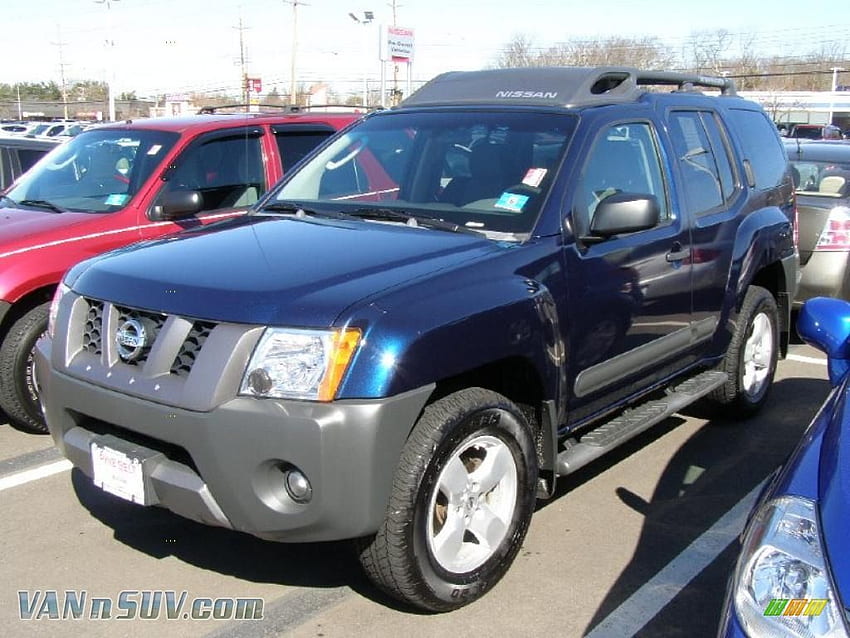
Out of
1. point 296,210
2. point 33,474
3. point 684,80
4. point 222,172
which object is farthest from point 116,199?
point 684,80

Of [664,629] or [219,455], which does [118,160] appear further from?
[664,629]

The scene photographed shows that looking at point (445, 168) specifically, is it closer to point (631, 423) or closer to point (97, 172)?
point (631, 423)

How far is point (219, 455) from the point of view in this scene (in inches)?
118

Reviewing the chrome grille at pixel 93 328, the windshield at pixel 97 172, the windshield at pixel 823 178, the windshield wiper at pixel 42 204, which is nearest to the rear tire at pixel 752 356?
the windshield at pixel 823 178

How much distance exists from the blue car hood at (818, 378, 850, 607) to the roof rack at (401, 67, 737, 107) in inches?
94.8

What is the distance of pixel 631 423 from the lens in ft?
14.5

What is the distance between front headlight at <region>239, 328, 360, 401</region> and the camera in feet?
9.66

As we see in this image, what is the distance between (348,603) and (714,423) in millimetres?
3165

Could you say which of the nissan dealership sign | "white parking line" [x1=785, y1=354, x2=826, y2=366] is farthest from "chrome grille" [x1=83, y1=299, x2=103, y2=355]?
the nissan dealership sign

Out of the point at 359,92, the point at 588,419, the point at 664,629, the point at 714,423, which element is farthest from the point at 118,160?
the point at 359,92

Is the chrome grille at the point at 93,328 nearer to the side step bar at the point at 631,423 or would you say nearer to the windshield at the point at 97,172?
the side step bar at the point at 631,423

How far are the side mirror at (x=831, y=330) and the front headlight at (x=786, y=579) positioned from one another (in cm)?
96

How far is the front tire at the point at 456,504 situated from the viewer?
10.2 feet

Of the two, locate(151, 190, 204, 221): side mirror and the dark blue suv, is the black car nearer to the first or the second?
locate(151, 190, 204, 221): side mirror
